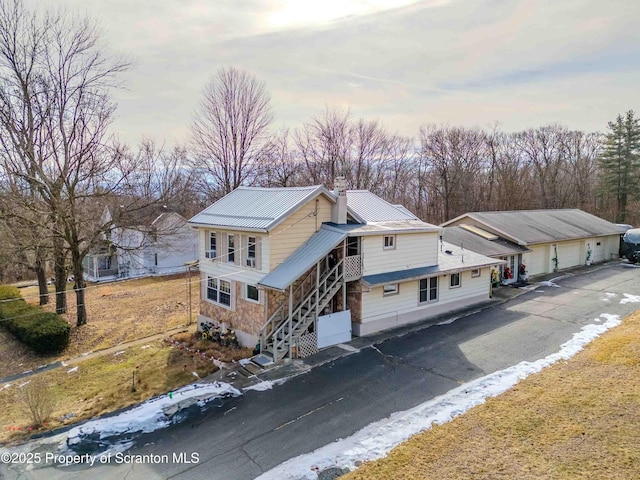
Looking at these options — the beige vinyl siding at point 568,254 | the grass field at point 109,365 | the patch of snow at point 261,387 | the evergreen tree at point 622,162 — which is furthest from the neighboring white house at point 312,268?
the evergreen tree at point 622,162

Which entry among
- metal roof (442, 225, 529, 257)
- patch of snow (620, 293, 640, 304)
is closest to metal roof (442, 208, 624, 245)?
metal roof (442, 225, 529, 257)

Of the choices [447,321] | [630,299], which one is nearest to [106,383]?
[447,321]

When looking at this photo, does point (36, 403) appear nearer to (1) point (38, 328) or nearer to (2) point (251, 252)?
(1) point (38, 328)

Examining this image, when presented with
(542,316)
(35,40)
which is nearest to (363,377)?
(542,316)

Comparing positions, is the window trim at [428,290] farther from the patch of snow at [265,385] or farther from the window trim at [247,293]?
the patch of snow at [265,385]

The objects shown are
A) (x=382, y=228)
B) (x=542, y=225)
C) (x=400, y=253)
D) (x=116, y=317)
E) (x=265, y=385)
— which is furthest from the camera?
(x=542, y=225)

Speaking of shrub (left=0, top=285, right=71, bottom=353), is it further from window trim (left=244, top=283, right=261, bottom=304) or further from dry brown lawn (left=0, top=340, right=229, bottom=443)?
window trim (left=244, top=283, right=261, bottom=304)
